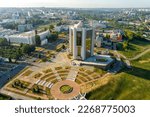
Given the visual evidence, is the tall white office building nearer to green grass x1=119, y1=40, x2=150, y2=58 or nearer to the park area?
the park area

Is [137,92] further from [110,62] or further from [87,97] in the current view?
[110,62]

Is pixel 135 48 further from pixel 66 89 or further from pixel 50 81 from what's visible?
pixel 66 89

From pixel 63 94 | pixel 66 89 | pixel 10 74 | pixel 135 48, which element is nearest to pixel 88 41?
pixel 66 89

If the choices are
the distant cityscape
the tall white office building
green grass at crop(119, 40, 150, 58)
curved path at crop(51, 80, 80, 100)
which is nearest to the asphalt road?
the distant cityscape

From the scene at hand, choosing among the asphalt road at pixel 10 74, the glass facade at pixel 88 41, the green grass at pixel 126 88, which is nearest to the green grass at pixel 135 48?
the glass facade at pixel 88 41

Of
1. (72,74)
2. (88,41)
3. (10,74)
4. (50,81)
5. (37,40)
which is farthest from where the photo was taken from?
(37,40)

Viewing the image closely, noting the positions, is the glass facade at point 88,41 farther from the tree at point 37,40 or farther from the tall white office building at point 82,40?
the tree at point 37,40

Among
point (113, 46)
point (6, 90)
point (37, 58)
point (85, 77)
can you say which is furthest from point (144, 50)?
point (6, 90)
